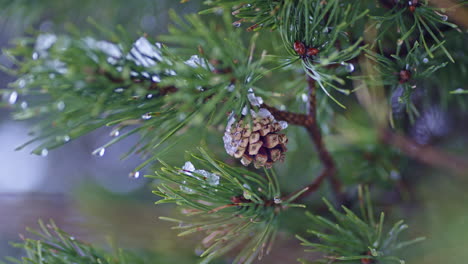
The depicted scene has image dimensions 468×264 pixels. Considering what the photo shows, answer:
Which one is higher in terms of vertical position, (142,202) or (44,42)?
(44,42)

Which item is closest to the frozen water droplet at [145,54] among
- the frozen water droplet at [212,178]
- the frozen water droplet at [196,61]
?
the frozen water droplet at [196,61]

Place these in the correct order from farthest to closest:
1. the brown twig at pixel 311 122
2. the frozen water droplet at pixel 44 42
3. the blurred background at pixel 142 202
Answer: the blurred background at pixel 142 202 < the brown twig at pixel 311 122 < the frozen water droplet at pixel 44 42

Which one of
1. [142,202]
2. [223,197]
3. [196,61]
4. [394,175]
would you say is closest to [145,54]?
[196,61]

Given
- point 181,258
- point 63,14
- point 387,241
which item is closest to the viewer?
point 387,241

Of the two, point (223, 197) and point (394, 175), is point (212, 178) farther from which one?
point (394, 175)

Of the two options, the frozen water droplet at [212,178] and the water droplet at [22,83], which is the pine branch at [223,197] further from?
the water droplet at [22,83]

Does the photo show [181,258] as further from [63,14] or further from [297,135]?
[63,14]

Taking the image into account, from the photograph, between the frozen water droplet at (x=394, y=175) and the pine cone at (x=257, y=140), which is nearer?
the pine cone at (x=257, y=140)

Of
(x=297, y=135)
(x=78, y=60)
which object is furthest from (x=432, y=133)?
(x=78, y=60)

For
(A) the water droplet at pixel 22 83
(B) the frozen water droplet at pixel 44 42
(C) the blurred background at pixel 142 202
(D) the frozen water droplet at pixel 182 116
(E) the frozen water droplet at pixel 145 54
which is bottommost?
(C) the blurred background at pixel 142 202
